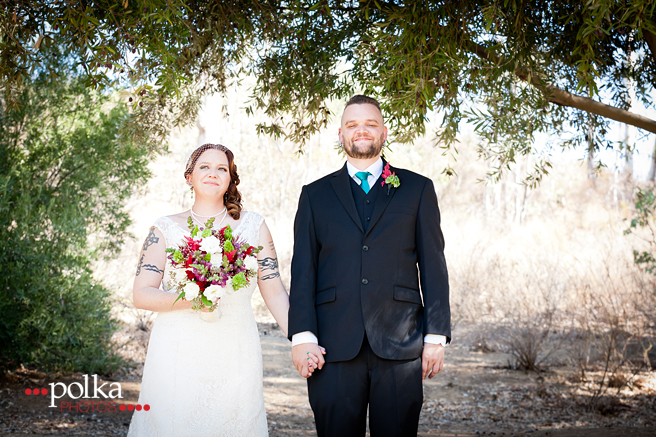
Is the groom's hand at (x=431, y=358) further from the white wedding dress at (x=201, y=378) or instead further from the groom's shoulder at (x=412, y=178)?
the white wedding dress at (x=201, y=378)

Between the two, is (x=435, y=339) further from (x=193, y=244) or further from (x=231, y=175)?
(x=231, y=175)

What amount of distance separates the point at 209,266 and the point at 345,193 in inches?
30.1

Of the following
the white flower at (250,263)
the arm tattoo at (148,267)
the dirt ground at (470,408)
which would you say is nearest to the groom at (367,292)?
the white flower at (250,263)

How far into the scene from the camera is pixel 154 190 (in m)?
21.2

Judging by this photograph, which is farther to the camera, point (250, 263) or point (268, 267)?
point (268, 267)

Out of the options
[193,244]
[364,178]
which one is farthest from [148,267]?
[364,178]

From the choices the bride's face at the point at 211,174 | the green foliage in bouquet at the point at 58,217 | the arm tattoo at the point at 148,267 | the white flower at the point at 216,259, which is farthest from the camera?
the green foliage in bouquet at the point at 58,217

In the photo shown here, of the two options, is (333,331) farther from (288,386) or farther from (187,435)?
(288,386)

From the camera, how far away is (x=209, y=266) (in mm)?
2670

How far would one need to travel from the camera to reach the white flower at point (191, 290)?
8.62ft

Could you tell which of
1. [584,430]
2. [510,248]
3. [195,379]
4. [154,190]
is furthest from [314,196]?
[154,190]

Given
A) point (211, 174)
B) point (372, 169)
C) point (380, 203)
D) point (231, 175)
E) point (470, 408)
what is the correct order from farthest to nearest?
point (470, 408) → point (231, 175) → point (211, 174) → point (372, 169) → point (380, 203)

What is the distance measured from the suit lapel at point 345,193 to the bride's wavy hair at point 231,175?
700 millimetres

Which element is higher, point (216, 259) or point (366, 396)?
point (216, 259)
